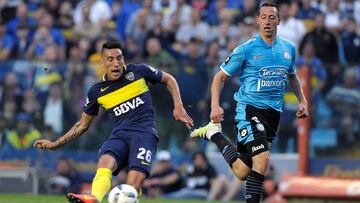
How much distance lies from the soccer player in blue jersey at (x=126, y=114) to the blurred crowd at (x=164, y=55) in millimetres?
7129

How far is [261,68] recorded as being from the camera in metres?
12.7

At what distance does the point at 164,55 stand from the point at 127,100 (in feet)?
29.6

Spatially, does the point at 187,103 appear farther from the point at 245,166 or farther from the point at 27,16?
the point at 245,166

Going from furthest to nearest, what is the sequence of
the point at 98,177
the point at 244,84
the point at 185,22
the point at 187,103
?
the point at 185,22, the point at 187,103, the point at 244,84, the point at 98,177

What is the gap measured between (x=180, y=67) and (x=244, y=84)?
770 cm

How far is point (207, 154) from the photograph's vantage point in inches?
790

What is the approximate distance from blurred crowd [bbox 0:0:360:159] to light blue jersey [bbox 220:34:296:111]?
23.2 ft

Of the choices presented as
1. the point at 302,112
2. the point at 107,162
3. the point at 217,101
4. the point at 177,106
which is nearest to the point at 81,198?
the point at 107,162

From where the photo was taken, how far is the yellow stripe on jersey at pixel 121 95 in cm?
1266

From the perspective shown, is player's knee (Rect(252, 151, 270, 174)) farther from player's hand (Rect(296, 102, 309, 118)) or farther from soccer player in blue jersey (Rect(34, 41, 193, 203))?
soccer player in blue jersey (Rect(34, 41, 193, 203))

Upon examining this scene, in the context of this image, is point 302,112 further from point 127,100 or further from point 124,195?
point 124,195

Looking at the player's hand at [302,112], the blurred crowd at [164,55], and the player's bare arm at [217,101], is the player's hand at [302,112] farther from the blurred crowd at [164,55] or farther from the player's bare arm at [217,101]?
the blurred crowd at [164,55]

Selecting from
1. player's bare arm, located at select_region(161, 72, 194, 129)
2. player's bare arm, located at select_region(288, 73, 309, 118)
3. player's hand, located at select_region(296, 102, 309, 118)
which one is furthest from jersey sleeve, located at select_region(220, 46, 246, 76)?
player's hand, located at select_region(296, 102, 309, 118)

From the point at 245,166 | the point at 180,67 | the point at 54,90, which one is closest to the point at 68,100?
the point at 54,90
